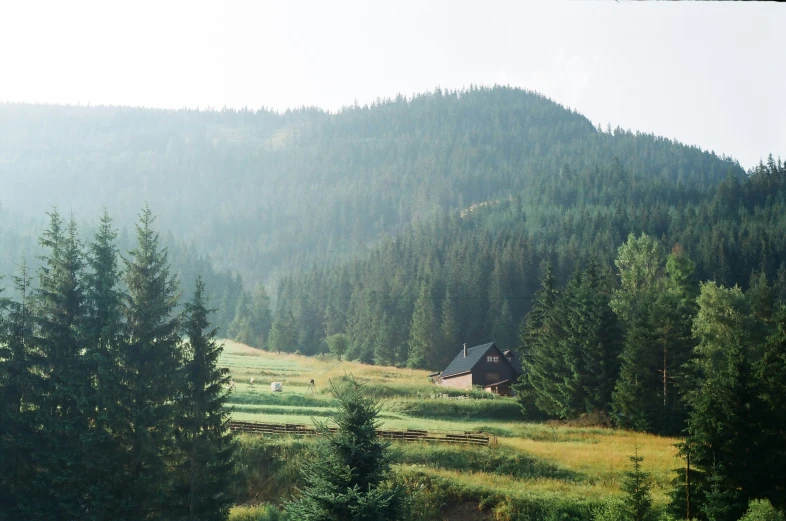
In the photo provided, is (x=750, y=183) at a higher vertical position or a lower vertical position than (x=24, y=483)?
higher

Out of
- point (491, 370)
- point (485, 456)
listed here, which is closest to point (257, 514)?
point (485, 456)

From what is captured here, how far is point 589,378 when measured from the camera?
6359 cm

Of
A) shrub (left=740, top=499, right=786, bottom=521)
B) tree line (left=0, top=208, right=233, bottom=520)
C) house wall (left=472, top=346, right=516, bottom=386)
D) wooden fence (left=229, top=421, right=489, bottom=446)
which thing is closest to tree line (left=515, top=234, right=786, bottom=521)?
shrub (left=740, top=499, right=786, bottom=521)

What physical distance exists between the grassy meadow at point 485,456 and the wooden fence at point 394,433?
1.32m

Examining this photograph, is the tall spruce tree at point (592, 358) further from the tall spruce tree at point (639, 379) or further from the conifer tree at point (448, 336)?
the conifer tree at point (448, 336)

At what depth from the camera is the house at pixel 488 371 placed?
85375 millimetres

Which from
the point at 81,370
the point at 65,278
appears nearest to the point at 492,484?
the point at 81,370

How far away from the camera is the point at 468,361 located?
290 feet

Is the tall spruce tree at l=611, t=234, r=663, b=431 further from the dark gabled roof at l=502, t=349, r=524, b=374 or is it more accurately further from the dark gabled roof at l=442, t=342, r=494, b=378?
the dark gabled roof at l=502, t=349, r=524, b=374

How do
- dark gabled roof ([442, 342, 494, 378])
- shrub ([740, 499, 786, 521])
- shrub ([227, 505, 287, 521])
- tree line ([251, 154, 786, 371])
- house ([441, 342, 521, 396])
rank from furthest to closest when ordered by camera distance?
tree line ([251, 154, 786, 371]) < dark gabled roof ([442, 342, 494, 378]) < house ([441, 342, 521, 396]) < shrub ([227, 505, 287, 521]) < shrub ([740, 499, 786, 521])

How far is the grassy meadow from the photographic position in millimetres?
38219

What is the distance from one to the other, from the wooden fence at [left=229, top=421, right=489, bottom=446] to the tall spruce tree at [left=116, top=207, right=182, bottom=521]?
10.4 metres

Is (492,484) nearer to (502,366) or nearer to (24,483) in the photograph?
(24,483)

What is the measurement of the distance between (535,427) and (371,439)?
38.3 m
